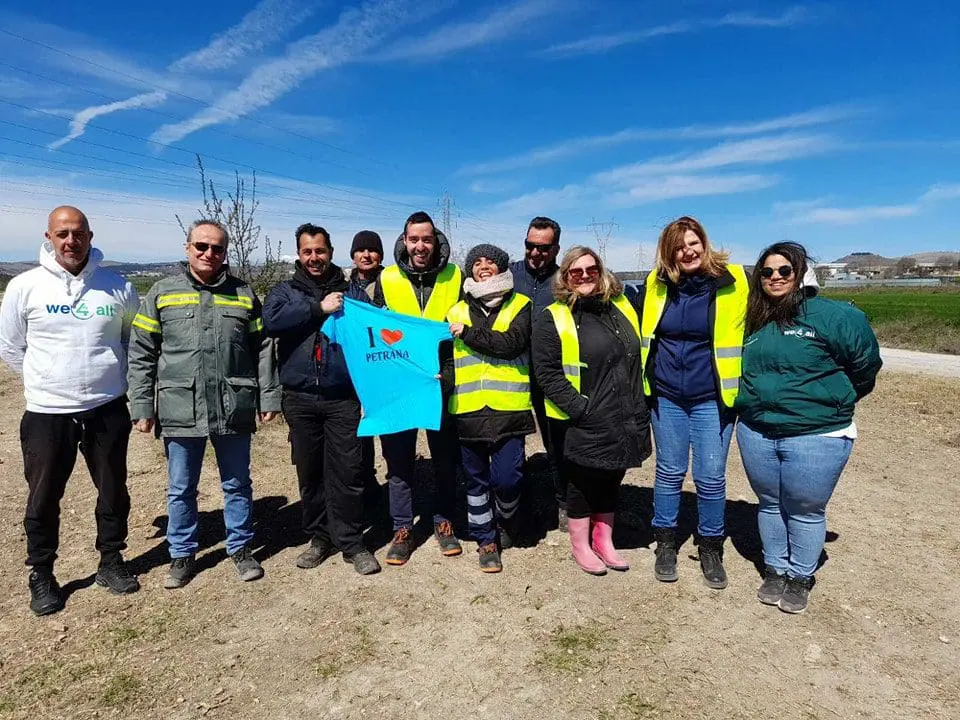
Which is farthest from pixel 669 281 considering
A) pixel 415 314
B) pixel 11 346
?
pixel 11 346

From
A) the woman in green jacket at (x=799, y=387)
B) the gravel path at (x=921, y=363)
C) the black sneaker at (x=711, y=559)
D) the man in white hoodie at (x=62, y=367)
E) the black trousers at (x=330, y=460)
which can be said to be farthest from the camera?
the gravel path at (x=921, y=363)

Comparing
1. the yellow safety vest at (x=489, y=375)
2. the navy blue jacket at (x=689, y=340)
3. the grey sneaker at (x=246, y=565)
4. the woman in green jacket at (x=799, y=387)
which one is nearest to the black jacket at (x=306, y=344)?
the yellow safety vest at (x=489, y=375)

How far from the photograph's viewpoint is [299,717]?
3.06 metres

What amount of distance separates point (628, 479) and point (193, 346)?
4768 millimetres

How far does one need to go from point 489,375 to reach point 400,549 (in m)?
1.61

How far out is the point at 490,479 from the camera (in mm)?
4605

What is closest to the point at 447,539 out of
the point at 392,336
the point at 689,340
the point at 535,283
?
the point at 392,336

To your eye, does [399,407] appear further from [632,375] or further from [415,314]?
[632,375]

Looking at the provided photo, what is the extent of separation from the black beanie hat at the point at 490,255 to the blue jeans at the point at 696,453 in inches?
58.9

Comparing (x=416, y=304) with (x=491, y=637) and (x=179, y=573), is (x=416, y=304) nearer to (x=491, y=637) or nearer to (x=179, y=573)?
(x=491, y=637)

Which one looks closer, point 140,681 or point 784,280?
point 140,681

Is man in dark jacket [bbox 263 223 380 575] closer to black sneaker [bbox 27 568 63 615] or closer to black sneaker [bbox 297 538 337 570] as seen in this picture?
black sneaker [bbox 297 538 337 570]

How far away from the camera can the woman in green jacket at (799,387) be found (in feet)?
11.8

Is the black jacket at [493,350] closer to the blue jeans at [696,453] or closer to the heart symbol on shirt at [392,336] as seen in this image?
the heart symbol on shirt at [392,336]
